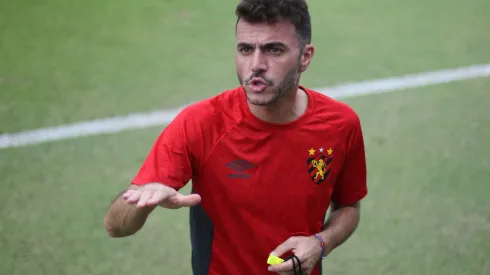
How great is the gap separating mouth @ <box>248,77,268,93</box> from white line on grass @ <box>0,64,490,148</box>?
128 inches

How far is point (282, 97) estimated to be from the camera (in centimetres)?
292

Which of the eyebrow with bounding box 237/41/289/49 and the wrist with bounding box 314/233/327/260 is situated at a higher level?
the eyebrow with bounding box 237/41/289/49

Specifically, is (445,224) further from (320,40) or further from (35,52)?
(35,52)

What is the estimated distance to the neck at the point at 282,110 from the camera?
114 inches

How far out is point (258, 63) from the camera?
2.76 metres

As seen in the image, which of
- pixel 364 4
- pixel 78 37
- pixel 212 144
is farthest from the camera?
pixel 364 4

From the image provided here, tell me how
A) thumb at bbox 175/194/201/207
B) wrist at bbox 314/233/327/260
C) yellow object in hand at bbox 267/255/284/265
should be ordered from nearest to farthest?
thumb at bbox 175/194/201/207 → yellow object in hand at bbox 267/255/284/265 → wrist at bbox 314/233/327/260

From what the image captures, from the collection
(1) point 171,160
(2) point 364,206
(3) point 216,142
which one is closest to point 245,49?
(3) point 216,142

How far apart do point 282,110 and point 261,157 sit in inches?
7.7

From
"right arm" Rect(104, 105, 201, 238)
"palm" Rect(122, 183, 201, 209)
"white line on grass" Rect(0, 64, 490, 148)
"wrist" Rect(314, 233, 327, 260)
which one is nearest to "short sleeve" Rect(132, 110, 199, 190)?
"right arm" Rect(104, 105, 201, 238)

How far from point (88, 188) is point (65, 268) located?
30.2 inches

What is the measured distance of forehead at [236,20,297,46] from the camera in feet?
9.11

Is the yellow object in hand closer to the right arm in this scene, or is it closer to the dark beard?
the right arm

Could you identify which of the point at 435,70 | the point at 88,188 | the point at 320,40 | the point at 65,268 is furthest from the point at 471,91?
the point at 65,268
